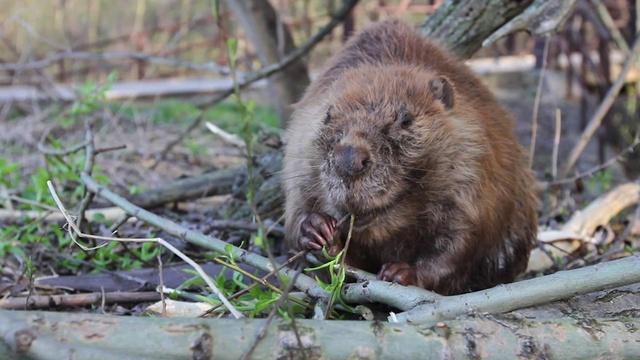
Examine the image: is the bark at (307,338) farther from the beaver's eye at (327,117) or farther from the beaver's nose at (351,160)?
the beaver's eye at (327,117)

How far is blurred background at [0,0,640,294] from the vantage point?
11.5ft

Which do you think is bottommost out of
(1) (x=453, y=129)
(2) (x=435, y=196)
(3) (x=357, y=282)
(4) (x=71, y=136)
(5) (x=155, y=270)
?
(4) (x=71, y=136)

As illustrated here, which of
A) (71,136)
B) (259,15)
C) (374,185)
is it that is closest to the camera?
(374,185)

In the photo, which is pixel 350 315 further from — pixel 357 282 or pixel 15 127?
pixel 15 127

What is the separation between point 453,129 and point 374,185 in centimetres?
44

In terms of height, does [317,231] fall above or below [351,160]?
below

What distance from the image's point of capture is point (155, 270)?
9.53 feet

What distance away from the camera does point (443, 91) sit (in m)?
2.57

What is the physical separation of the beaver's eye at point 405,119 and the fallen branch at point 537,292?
24.5 inches

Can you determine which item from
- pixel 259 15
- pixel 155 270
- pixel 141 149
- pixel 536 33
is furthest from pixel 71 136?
pixel 536 33

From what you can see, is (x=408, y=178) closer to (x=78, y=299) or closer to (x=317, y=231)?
(x=317, y=231)

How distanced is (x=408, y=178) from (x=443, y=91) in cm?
38

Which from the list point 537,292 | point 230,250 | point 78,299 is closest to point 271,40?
point 78,299

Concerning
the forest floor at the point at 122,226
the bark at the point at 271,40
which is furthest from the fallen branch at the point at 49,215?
the bark at the point at 271,40
